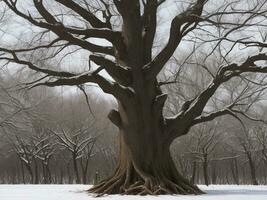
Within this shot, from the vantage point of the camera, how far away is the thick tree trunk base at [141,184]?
1359 centimetres

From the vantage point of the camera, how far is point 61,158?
56.9 metres

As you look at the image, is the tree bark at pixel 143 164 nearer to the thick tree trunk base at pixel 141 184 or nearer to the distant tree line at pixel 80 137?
the thick tree trunk base at pixel 141 184

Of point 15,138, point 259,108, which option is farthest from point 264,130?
point 15,138

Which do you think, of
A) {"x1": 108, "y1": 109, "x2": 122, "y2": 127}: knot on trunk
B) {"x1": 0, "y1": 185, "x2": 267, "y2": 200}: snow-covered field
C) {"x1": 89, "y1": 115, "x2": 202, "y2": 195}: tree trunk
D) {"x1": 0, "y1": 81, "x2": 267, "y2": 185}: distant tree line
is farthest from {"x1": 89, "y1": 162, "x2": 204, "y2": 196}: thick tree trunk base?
{"x1": 0, "y1": 81, "x2": 267, "y2": 185}: distant tree line

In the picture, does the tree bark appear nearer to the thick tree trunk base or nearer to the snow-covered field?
the thick tree trunk base

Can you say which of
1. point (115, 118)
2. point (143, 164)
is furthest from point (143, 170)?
point (115, 118)

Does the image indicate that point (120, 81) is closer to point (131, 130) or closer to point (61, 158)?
point (131, 130)

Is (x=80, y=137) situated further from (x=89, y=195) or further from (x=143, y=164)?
(x=89, y=195)

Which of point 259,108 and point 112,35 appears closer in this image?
point 112,35

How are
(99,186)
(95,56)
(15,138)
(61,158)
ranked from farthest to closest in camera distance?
(61,158)
(15,138)
(99,186)
(95,56)

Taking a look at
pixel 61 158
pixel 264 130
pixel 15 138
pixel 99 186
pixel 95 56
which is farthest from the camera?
pixel 61 158

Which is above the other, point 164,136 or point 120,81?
point 120,81

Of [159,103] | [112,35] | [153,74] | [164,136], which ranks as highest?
[112,35]

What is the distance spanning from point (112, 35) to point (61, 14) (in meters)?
1.98
